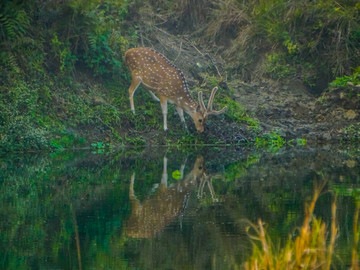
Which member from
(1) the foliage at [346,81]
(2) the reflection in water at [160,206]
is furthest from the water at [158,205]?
(1) the foliage at [346,81]

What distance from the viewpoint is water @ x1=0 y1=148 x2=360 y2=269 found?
26.6ft

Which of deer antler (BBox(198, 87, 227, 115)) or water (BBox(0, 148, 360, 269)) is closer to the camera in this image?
water (BBox(0, 148, 360, 269))

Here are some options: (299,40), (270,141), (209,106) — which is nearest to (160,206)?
(209,106)

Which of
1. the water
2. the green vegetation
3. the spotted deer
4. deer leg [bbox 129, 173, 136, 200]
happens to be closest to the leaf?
the water

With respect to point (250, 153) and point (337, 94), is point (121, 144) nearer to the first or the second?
point (250, 153)

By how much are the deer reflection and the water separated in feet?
0.05

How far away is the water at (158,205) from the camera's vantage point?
8117 millimetres

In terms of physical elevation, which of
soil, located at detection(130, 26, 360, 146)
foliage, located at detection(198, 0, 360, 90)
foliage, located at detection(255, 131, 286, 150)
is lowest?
foliage, located at detection(255, 131, 286, 150)

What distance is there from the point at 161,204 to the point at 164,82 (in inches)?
377

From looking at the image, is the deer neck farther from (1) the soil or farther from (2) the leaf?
(2) the leaf

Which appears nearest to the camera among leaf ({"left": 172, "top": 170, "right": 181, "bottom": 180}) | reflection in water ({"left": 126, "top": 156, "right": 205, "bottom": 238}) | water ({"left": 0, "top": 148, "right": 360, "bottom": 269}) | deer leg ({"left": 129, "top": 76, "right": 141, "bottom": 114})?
water ({"left": 0, "top": 148, "right": 360, "bottom": 269})

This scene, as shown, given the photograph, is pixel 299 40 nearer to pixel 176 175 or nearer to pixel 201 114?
pixel 201 114

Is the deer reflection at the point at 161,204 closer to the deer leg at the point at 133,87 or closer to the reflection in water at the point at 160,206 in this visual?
the reflection in water at the point at 160,206

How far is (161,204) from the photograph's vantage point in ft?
36.7
